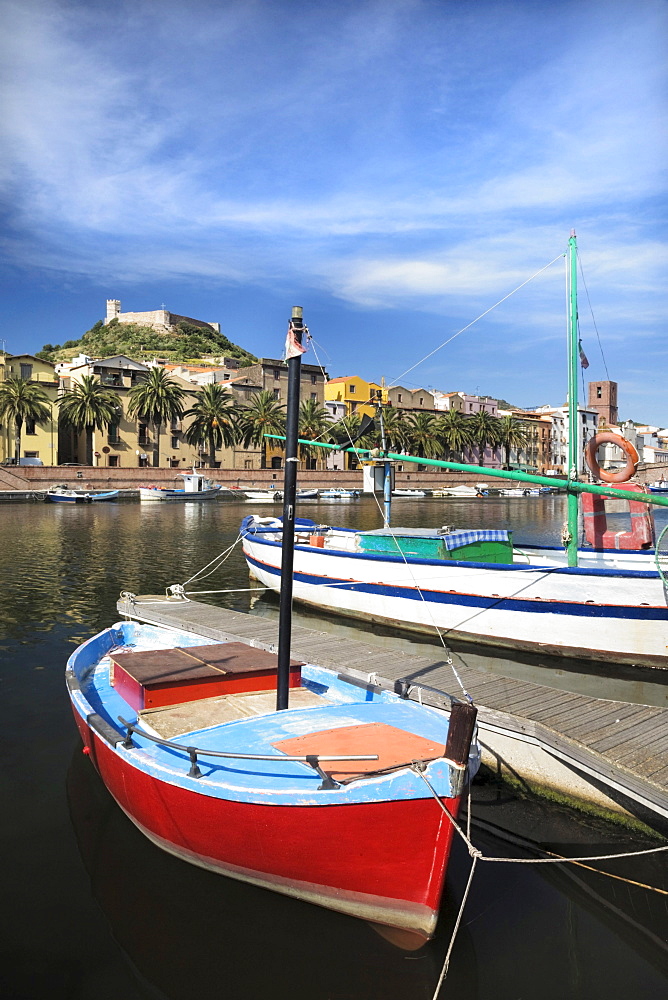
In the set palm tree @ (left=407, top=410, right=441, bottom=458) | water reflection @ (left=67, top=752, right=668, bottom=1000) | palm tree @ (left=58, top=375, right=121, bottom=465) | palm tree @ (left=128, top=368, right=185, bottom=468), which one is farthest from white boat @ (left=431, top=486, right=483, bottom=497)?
water reflection @ (left=67, top=752, right=668, bottom=1000)

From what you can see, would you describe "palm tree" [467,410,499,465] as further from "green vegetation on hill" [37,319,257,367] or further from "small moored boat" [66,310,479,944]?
"small moored boat" [66,310,479,944]

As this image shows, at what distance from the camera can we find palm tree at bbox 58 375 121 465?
80500 mm

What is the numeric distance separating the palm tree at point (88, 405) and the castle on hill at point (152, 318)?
3515 inches

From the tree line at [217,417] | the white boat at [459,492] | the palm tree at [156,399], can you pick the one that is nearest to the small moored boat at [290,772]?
the tree line at [217,417]

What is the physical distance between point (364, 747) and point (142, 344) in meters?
162

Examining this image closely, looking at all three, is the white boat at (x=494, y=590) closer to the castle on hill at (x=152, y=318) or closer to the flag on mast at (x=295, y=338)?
the flag on mast at (x=295, y=338)

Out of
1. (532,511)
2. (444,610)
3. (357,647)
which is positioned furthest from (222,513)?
(357,647)

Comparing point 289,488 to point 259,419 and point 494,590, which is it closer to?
point 494,590

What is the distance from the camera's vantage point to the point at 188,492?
Answer: 77.3m

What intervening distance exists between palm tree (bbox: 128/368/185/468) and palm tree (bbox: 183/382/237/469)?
8.17 ft

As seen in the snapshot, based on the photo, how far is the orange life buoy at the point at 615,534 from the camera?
857 inches

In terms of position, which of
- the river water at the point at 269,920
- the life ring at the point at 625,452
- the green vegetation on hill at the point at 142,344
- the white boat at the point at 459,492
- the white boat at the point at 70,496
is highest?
the green vegetation on hill at the point at 142,344

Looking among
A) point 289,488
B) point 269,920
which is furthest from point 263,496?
point 269,920

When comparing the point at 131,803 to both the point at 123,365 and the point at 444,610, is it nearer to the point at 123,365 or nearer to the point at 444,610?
the point at 444,610
